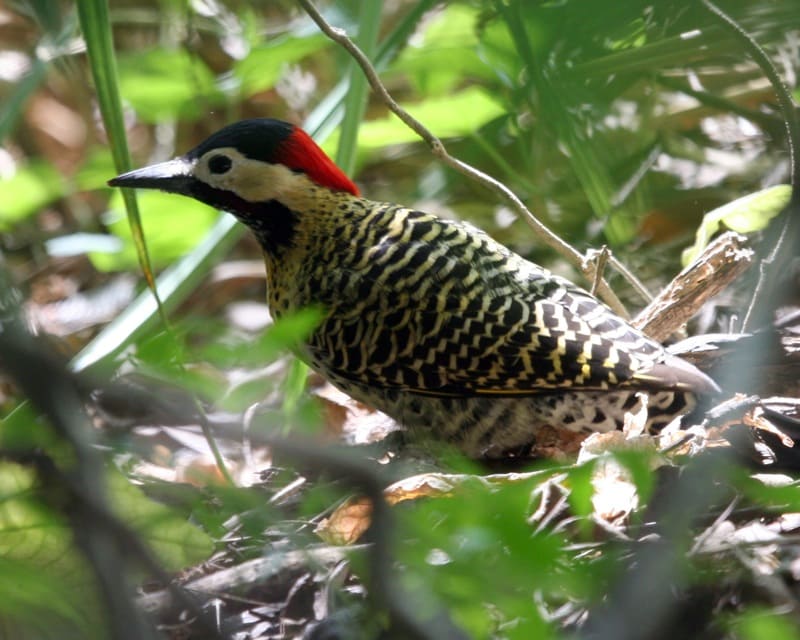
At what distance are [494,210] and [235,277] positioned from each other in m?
1.18

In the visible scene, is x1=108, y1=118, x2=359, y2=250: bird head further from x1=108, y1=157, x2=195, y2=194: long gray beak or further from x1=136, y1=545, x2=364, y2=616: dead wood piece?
x1=136, y1=545, x2=364, y2=616: dead wood piece

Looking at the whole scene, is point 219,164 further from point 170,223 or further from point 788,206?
point 788,206

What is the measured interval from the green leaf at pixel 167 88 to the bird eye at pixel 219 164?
4.92 feet

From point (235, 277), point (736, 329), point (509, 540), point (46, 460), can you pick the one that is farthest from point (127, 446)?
point (235, 277)

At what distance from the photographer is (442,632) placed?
45.4 inches

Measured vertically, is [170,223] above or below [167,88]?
below

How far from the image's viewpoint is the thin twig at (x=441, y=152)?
8.68 ft

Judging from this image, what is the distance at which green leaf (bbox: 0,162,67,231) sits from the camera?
16.5ft

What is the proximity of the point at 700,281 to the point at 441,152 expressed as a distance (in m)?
0.73

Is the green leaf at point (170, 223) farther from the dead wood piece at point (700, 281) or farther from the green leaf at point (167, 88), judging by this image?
the dead wood piece at point (700, 281)

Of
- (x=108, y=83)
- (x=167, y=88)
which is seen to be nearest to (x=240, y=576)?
(x=108, y=83)

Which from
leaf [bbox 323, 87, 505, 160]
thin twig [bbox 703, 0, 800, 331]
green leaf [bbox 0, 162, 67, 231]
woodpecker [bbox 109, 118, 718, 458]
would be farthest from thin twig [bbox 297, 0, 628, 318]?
green leaf [bbox 0, 162, 67, 231]

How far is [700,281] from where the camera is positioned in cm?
293

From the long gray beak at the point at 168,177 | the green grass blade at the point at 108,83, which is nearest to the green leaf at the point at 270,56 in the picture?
the long gray beak at the point at 168,177
